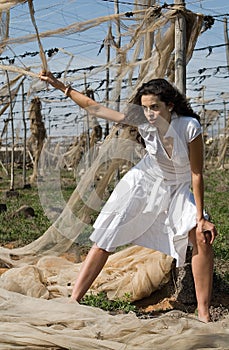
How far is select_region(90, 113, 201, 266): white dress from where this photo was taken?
3.88 metres

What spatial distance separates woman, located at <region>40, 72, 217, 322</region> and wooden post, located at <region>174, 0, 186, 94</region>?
1206 millimetres

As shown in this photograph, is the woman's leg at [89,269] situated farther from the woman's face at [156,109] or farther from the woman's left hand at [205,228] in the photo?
the woman's face at [156,109]

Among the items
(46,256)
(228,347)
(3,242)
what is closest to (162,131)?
(228,347)

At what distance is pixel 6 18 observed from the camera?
4.98 metres

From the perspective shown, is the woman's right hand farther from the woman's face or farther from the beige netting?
the beige netting

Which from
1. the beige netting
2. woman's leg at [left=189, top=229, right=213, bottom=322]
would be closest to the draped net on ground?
the beige netting

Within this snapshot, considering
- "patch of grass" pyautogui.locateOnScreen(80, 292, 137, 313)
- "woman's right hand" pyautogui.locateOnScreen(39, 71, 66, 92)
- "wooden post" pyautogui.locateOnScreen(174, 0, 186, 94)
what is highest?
"wooden post" pyautogui.locateOnScreen(174, 0, 186, 94)

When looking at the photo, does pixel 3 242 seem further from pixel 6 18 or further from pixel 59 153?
pixel 6 18

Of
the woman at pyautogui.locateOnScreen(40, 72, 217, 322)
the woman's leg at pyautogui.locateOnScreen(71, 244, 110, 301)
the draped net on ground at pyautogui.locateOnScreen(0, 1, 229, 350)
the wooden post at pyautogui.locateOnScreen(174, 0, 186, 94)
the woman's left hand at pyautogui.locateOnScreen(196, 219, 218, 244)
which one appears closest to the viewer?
the draped net on ground at pyautogui.locateOnScreen(0, 1, 229, 350)

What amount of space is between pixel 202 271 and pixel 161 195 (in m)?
0.55

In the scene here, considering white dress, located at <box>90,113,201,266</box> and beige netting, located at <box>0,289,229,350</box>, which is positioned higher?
white dress, located at <box>90,113,201,266</box>

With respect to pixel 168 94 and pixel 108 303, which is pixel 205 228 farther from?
pixel 108 303

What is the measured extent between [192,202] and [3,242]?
3.86 m

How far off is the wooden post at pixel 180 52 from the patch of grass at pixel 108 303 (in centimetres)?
186
